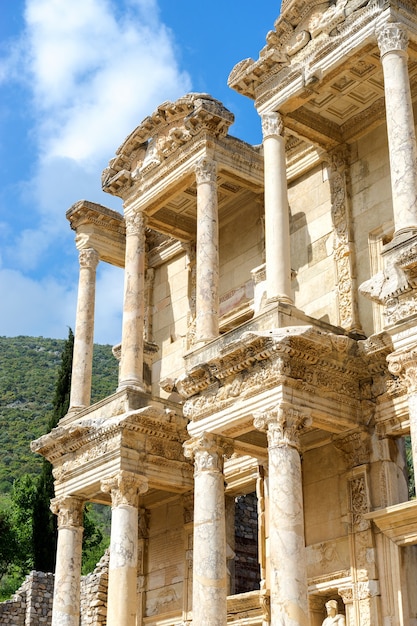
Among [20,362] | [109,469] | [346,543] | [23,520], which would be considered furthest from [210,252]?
[20,362]

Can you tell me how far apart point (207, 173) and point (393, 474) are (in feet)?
23.3

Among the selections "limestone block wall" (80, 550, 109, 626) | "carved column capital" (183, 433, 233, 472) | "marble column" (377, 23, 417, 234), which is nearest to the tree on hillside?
"limestone block wall" (80, 550, 109, 626)

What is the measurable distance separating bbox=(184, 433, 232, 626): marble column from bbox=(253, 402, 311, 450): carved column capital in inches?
55.9

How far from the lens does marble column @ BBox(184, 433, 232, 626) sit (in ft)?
50.4

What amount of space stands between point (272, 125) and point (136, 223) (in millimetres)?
4628

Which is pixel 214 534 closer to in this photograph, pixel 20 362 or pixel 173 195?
pixel 173 195

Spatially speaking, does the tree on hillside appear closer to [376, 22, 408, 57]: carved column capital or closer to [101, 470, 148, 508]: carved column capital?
[101, 470, 148, 508]: carved column capital

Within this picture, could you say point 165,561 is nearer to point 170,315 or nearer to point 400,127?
point 170,315

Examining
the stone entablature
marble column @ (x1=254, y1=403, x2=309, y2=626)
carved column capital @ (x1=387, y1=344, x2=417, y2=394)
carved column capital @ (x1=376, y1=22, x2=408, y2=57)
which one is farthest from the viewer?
the stone entablature

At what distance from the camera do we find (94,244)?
2320cm

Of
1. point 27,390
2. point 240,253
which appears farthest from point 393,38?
point 27,390

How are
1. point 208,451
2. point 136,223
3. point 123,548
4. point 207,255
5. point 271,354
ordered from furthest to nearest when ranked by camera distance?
1. point 136,223
2. point 207,255
3. point 123,548
4. point 208,451
5. point 271,354

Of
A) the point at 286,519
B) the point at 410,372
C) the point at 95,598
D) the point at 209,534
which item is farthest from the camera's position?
the point at 95,598

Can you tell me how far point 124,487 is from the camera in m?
18.7
